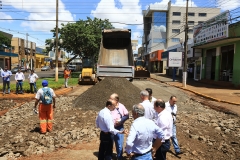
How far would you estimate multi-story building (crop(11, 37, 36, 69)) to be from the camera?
60.3m

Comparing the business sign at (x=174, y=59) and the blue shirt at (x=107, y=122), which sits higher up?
the business sign at (x=174, y=59)

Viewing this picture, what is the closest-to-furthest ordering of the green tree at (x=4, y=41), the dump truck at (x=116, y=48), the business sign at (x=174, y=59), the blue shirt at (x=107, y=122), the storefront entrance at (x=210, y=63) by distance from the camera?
1. the blue shirt at (x=107, y=122)
2. the dump truck at (x=116, y=48)
3. the storefront entrance at (x=210, y=63)
4. the business sign at (x=174, y=59)
5. the green tree at (x=4, y=41)

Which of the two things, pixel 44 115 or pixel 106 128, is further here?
pixel 44 115

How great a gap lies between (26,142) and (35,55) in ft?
240

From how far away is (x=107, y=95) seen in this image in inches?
448

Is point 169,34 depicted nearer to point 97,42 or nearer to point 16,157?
point 97,42

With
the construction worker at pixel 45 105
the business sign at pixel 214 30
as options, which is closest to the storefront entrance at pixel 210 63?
the business sign at pixel 214 30

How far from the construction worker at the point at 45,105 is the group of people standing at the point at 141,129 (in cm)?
287

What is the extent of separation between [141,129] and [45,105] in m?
4.48

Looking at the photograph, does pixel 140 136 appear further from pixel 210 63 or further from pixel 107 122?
pixel 210 63

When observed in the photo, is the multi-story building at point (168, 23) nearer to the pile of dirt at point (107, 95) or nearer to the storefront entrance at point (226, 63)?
the storefront entrance at point (226, 63)

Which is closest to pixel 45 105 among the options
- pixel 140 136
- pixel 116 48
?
pixel 140 136

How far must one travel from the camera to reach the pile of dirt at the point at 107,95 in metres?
11.0

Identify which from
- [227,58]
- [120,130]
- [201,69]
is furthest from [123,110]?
[201,69]
